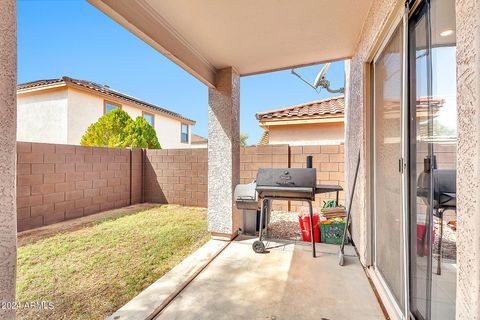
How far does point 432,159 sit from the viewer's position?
1.57 meters

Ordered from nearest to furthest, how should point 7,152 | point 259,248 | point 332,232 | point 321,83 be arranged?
point 7,152
point 259,248
point 332,232
point 321,83

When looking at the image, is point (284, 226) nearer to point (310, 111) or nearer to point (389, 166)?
point (389, 166)

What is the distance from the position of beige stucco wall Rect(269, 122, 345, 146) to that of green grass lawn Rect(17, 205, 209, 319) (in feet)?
14.8

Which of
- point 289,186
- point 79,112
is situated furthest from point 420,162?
point 79,112

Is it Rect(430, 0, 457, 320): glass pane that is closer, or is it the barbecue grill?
Rect(430, 0, 457, 320): glass pane

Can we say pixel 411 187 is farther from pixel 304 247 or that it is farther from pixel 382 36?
pixel 304 247

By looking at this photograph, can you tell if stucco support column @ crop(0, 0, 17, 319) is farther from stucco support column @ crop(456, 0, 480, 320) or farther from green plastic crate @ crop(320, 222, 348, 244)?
green plastic crate @ crop(320, 222, 348, 244)

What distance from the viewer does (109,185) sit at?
23.1 feet

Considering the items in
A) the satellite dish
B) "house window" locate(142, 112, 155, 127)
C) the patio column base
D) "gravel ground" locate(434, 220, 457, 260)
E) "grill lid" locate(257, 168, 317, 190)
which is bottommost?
the patio column base

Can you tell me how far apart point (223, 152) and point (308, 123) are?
4.73 m

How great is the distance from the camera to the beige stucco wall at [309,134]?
Answer: 7.84 metres

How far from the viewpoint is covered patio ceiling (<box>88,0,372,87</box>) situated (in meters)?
2.60

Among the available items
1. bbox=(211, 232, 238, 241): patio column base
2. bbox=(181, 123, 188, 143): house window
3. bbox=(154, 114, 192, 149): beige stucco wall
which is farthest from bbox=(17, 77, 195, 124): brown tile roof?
bbox=(211, 232, 238, 241): patio column base

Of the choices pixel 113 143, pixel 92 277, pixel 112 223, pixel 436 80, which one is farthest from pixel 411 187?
pixel 113 143
